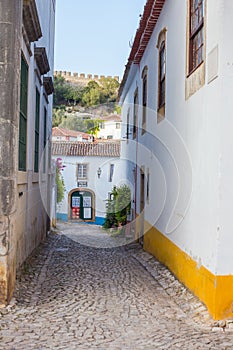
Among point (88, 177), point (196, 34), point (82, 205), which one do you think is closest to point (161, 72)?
point (196, 34)

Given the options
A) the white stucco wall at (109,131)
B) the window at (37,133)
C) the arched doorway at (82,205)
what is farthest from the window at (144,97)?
the white stucco wall at (109,131)

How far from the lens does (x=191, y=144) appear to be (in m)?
6.76

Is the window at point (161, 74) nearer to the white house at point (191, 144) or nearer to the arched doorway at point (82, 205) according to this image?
the white house at point (191, 144)

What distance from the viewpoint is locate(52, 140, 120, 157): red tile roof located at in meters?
32.7

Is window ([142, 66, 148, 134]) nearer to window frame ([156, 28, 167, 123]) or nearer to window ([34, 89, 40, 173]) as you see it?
window frame ([156, 28, 167, 123])

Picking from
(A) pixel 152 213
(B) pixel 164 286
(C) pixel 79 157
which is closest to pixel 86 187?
(C) pixel 79 157

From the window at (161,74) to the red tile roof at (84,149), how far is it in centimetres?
2250

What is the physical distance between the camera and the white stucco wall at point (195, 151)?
17.3 ft

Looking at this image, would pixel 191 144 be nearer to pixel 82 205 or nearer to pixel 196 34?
pixel 196 34

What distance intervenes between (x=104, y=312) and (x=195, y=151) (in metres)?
2.61

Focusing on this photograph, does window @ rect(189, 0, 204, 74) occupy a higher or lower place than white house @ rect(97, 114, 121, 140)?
lower

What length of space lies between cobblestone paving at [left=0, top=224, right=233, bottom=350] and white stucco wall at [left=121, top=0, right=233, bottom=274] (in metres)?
A: 0.74

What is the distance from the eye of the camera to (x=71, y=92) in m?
60.1

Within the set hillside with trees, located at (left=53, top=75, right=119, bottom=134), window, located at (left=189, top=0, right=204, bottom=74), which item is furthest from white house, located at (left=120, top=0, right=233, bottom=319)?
hillside with trees, located at (left=53, top=75, right=119, bottom=134)
